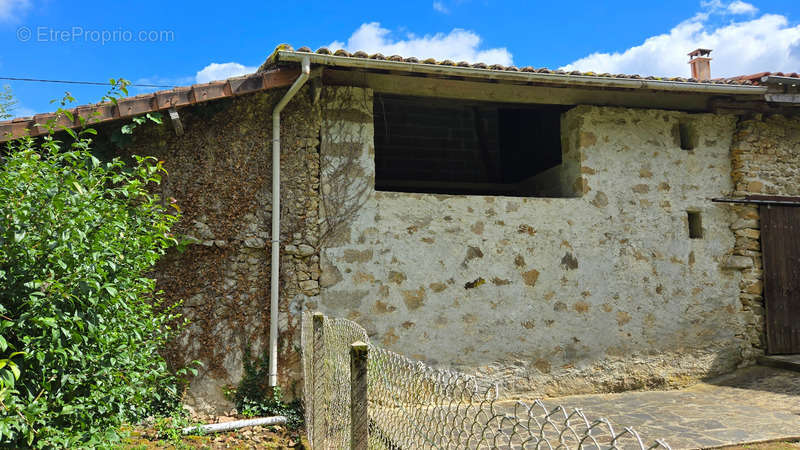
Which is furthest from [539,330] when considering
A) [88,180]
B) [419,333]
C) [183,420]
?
[88,180]

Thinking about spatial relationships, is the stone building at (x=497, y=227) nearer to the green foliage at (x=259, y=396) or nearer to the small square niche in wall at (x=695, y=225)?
the small square niche in wall at (x=695, y=225)

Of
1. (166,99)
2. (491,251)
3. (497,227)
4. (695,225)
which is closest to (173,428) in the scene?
(166,99)

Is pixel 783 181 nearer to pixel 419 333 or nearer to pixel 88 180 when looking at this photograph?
pixel 419 333

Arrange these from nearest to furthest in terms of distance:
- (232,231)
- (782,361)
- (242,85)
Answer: (242,85)
(232,231)
(782,361)

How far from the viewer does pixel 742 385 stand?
23.5 ft

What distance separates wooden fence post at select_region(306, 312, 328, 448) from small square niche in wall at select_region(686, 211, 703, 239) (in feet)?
19.2

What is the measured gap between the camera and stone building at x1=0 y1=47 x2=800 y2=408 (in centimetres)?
615

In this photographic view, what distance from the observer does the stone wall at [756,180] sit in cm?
780

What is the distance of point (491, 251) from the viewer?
690 cm

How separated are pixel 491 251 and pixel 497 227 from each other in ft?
1.02

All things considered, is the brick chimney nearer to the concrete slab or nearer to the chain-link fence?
the concrete slab

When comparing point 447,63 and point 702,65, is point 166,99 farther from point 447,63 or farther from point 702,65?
point 702,65

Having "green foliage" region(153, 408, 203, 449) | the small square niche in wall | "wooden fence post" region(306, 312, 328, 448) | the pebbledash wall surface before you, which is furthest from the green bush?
the small square niche in wall

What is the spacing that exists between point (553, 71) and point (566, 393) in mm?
3891
